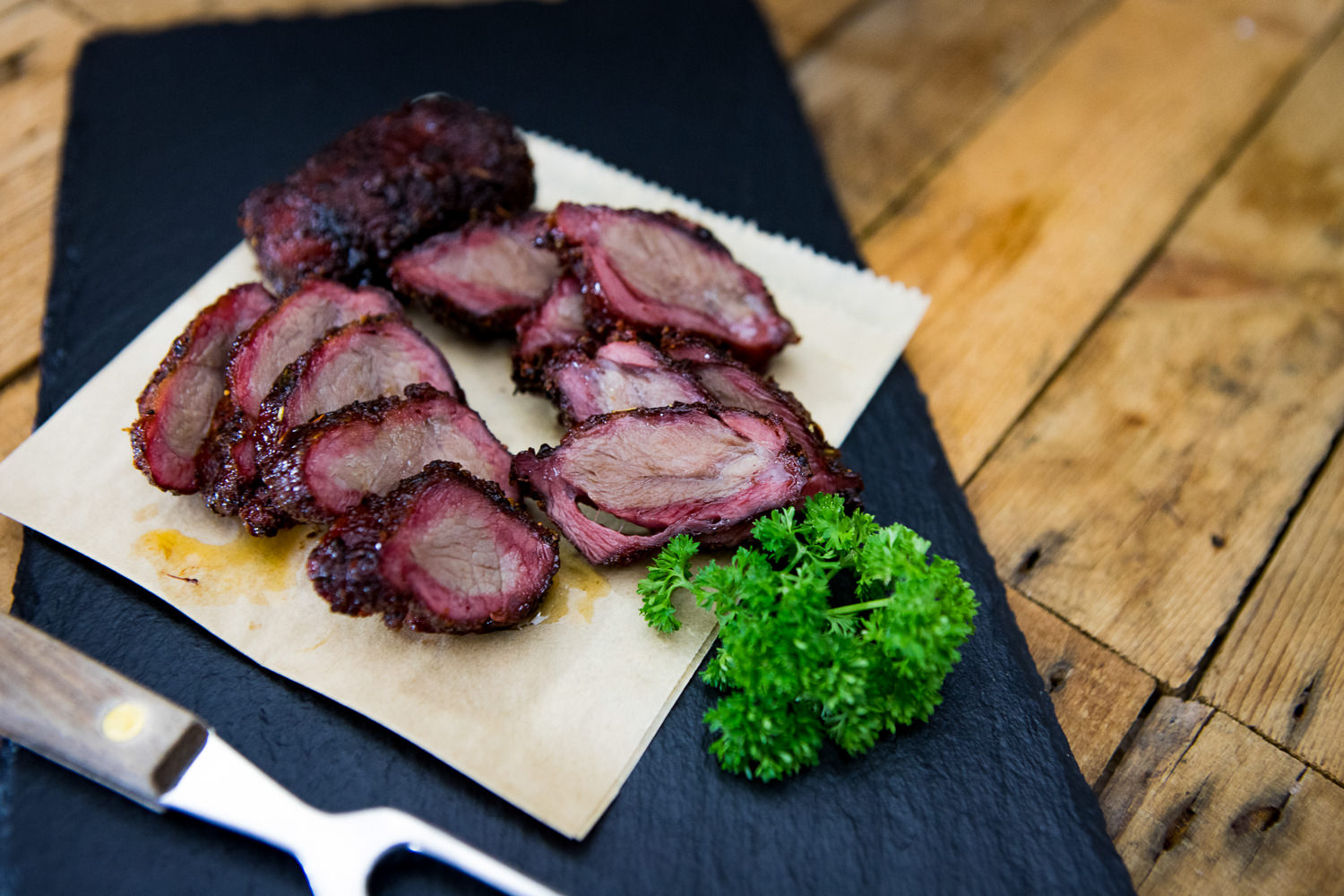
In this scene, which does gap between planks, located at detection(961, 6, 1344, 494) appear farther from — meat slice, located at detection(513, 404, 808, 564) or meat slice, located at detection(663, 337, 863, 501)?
meat slice, located at detection(513, 404, 808, 564)

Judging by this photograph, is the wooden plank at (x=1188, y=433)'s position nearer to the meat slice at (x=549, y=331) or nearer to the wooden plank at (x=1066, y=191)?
the wooden plank at (x=1066, y=191)

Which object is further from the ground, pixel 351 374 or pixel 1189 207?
pixel 351 374

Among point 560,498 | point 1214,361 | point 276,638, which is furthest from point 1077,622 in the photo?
point 276,638

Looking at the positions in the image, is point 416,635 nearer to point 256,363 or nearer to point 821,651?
point 256,363

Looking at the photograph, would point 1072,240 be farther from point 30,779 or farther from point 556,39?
point 30,779

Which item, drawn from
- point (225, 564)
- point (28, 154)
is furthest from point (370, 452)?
point (28, 154)
